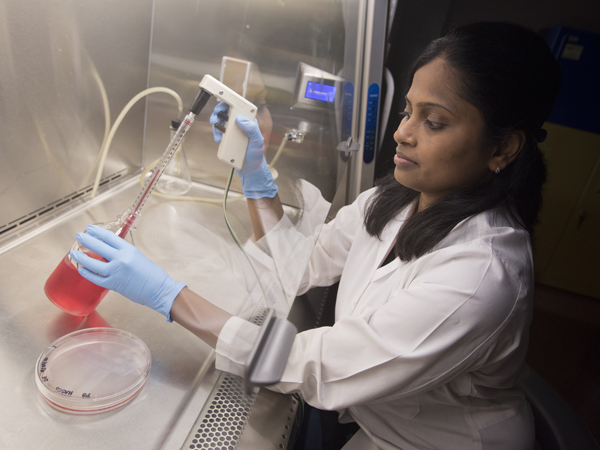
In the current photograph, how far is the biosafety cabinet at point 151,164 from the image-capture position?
0.66 meters

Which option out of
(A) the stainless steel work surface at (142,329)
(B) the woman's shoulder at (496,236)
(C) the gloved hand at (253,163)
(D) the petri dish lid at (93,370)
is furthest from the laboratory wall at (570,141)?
(D) the petri dish lid at (93,370)

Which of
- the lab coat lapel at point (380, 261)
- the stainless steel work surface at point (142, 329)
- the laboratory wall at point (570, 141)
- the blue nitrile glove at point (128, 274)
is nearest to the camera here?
the stainless steel work surface at point (142, 329)

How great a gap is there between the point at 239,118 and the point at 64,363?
55cm

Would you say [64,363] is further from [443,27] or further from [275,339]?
[443,27]

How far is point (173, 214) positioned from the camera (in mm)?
1045

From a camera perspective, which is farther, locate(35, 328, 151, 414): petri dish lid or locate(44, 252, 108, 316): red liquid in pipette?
locate(44, 252, 108, 316): red liquid in pipette

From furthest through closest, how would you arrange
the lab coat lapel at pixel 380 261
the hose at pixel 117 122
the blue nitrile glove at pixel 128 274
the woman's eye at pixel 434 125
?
the hose at pixel 117 122 → the lab coat lapel at pixel 380 261 → the woman's eye at pixel 434 125 → the blue nitrile glove at pixel 128 274

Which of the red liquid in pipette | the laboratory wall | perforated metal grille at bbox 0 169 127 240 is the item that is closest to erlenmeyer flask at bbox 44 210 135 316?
the red liquid in pipette

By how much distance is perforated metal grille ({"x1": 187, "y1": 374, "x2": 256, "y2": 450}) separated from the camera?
64 cm

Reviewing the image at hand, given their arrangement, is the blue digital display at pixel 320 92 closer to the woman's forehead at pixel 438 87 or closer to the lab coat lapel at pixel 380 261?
the woman's forehead at pixel 438 87

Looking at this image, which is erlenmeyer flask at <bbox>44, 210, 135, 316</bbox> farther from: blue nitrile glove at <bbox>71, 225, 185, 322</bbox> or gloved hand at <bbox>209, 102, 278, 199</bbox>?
gloved hand at <bbox>209, 102, 278, 199</bbox>

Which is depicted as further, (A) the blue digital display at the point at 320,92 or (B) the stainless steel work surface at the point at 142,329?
(A) the blue digital display at the point at 320,92

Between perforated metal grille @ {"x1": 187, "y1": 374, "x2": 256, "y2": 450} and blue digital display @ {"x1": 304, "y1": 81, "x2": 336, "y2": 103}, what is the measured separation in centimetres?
76

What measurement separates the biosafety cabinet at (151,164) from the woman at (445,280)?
7 cm
